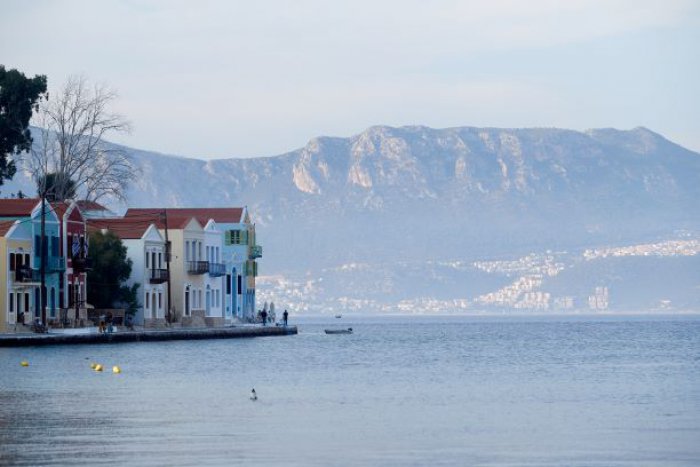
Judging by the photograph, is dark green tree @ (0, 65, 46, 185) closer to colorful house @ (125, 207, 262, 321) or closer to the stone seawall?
colorful house @ (125, 207, 262, 321)

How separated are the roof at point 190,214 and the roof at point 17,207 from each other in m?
21.6

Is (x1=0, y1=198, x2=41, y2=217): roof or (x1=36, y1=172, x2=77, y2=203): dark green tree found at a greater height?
(x1=36, y1=172, x2=77, y2=203): dark green tree

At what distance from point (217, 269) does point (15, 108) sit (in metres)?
18.3

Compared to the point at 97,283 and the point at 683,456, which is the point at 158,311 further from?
the point at 683,456

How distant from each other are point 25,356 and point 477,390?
94.3 ft

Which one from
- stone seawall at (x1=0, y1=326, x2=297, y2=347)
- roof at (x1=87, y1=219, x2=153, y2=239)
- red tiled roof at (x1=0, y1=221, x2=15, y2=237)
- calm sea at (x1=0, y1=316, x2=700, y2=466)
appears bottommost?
calm sea at (x1=0, y1=316, x2=700, y2=466)

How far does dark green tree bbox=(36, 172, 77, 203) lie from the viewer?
11262cm

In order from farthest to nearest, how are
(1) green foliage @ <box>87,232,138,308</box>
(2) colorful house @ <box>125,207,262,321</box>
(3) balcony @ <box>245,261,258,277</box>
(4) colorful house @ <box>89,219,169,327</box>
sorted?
(3) balcony @ <box>245,261,258,277</box>, (2) colorful house @ <box>125,207,262,321</box>, (4) colorful house @ <box>89,219,169,327</box>, (1) green foliage @ <box>87,232,138,308</box>

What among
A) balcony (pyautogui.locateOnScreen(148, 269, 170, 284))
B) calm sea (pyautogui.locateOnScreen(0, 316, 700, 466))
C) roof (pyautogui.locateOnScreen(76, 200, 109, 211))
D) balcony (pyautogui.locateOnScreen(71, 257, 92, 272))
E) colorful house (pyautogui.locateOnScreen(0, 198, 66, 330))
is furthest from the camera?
roof (pyautogui.locateOnScreen(76, 200, 109, 211))

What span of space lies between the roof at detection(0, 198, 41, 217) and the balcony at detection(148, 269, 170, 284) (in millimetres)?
15527

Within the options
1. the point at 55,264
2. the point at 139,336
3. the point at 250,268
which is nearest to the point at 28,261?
the point at 55,264

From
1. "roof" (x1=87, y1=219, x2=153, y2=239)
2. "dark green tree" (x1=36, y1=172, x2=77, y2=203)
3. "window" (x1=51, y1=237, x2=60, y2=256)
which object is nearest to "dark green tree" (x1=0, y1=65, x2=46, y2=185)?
"dark green tree" (x1=36, y1=172, x2=77, y2=203)

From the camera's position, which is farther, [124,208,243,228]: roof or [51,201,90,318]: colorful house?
[124,208,243,228]: roof

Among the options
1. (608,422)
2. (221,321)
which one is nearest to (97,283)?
(221,321)
